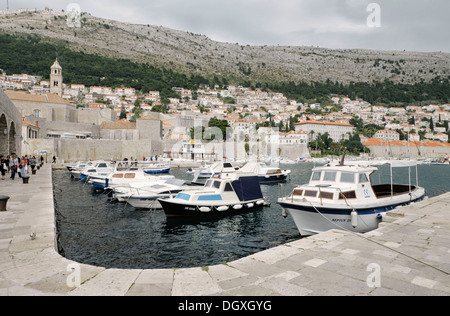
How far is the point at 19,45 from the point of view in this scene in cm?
10294

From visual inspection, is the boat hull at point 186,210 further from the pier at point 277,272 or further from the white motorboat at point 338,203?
the pier at point 277,272

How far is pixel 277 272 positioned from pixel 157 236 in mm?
6957

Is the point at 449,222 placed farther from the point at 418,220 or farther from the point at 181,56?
A: the point at 181,56

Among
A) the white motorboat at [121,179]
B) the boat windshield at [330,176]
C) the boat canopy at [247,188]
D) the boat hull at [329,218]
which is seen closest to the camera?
the boat hull at [329,218]

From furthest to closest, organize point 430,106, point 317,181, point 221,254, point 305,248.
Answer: point 430,106 < point 317,181 < point 221,254 < point 305,248

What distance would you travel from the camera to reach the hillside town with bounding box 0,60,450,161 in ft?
166

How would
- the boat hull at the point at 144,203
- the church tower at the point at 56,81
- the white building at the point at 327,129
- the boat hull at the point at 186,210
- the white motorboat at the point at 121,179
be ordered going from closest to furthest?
the boat hull at the point at 186,210 < the boat hull at the point at 144,203 < the white motorboat at the point at 121,179 < the church tower at the point at 56,81 < the white building at the point at 327,129

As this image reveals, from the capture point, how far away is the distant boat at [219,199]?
12586 mm

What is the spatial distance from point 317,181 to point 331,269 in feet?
23.7

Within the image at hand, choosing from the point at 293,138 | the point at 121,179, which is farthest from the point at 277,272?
the point at 293,138

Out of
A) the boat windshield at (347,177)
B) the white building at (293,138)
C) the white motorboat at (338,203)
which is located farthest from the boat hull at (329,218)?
the white building at (293,138)

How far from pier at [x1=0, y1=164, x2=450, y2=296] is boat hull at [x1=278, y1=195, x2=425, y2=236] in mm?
3094

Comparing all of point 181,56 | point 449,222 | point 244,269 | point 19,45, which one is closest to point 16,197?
point 244,269

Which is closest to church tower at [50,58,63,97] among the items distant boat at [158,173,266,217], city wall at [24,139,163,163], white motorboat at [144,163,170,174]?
city wall at [24,139,163,163]
